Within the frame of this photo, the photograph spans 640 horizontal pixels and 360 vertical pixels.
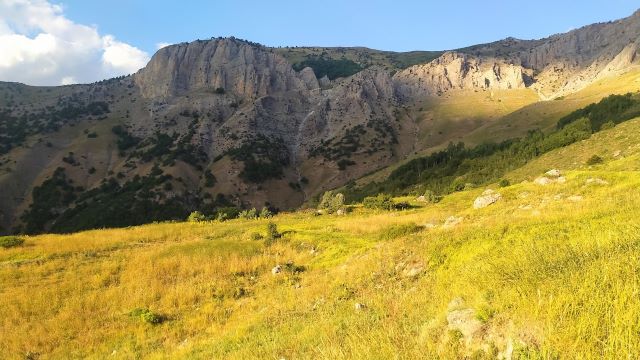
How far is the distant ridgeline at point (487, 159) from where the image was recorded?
258 ft

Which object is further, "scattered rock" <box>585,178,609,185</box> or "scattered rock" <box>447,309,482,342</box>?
"scattered rock" <box>585,178,609,185</box>

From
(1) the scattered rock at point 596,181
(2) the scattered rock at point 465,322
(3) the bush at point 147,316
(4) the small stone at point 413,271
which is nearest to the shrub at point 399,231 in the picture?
(4) the small stone at point 413,271

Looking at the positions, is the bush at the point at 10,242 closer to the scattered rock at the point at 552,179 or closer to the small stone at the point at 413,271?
the small stone at the point at 413,271

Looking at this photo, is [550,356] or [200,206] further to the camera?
[200,206]

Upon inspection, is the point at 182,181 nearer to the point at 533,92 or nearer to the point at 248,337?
the point at 248,337

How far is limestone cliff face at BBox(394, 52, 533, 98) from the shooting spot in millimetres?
184250

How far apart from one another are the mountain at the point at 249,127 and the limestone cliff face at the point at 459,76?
0.58m

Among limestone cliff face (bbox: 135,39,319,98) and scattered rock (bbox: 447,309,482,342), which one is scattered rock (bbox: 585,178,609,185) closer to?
scattered rock (bbox: 447,309,482,342)

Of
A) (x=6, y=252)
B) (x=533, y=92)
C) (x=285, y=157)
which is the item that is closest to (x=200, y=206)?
(x=285, y=157)

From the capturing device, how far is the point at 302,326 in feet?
33.3

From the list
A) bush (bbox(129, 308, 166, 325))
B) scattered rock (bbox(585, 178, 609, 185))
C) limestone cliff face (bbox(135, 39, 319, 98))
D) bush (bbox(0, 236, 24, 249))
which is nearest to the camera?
bush (bbox(129, 308, 166, 325))

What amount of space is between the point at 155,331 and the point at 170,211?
329ft

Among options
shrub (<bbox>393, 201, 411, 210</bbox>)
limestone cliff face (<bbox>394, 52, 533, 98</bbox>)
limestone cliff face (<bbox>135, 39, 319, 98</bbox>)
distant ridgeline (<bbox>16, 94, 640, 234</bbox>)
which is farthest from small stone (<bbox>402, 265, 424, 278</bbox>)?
limestone cliff face (<bbox>394, 52, 533, 98</bbox>)

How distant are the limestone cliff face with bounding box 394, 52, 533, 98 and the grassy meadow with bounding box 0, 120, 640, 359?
165 meters
